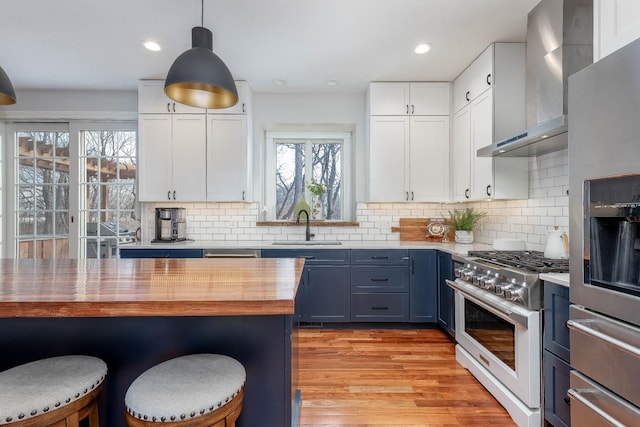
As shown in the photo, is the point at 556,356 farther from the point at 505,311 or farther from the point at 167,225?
the point at 167,225

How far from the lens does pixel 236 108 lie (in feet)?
11.4

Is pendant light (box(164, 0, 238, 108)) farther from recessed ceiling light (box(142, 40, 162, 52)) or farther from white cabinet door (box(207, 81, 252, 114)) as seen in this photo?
white cabinet door (box(207, 81, 252, 114))

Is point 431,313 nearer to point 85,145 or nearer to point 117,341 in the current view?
point 117,341

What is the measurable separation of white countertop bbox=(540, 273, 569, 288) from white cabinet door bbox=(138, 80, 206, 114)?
11.0ft

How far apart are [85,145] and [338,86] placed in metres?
3.03

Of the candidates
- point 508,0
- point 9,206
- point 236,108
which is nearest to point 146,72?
point 236,108

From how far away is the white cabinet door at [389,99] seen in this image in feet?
11.4

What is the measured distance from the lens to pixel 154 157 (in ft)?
11.4

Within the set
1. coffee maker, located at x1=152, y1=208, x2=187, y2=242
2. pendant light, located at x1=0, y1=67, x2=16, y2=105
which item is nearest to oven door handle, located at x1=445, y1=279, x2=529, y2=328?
coffee maker, located at x1=152, y1=208, x2=187, y2=242

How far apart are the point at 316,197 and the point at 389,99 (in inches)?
55.1

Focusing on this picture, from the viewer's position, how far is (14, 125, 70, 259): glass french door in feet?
12.2

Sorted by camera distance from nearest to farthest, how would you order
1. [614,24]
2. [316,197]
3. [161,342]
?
[161,342]
[614,24]
[316,197]

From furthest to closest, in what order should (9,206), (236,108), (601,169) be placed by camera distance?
(9,206)
(236,108)
(601,169)

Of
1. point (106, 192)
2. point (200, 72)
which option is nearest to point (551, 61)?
point (200, 72)
